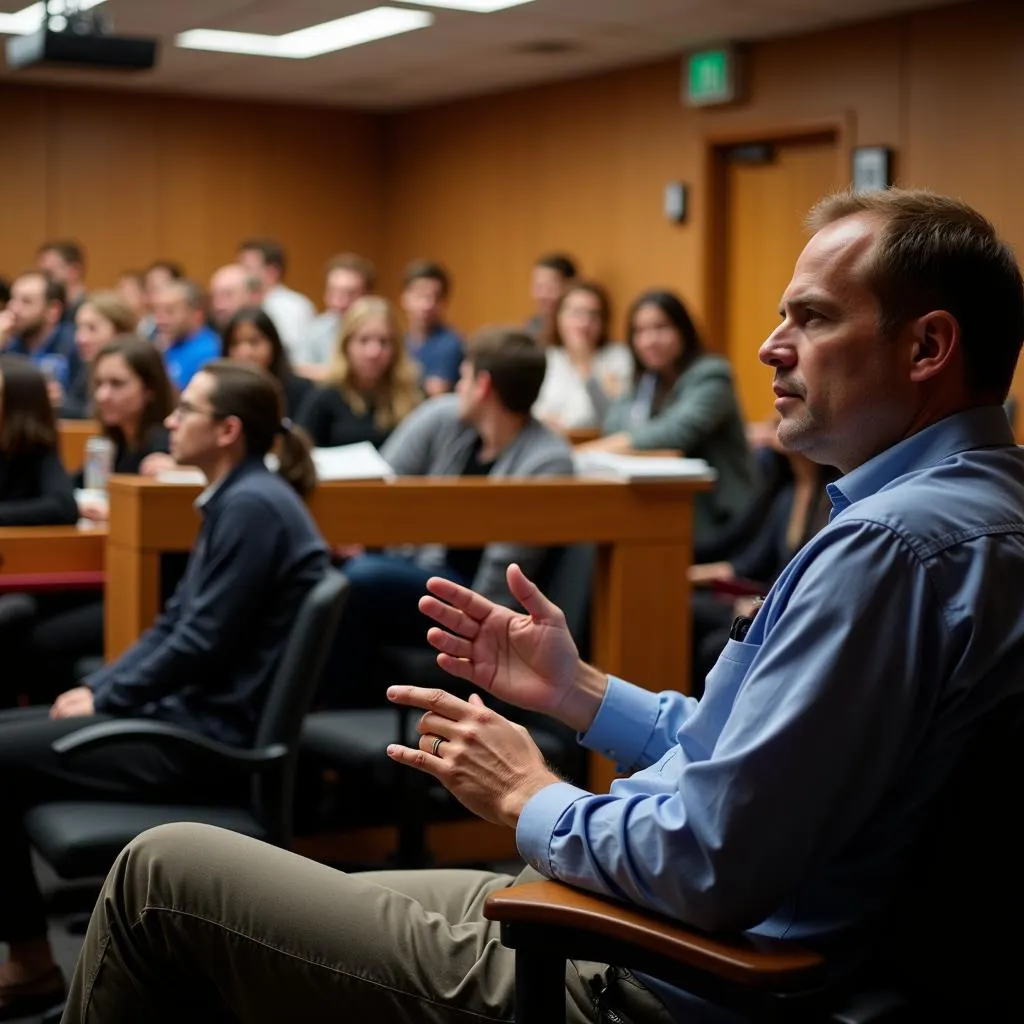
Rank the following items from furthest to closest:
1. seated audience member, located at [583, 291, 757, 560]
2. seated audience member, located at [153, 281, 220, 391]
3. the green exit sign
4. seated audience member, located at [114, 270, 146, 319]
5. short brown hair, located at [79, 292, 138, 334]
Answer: seated audience member, located at [114, 270, 146, 319]
the green exit sign
seated audience member, located at [153, 281, 220, 391]
short brown hair, located at [79, 292, 138, 334]
seated audience member, located at [583, 291, 757, 560]

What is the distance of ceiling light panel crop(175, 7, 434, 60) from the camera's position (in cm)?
778

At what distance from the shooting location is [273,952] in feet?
5.19

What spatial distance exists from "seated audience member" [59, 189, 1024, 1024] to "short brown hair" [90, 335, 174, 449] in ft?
9.78

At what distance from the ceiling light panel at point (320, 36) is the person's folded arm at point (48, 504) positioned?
3.89m

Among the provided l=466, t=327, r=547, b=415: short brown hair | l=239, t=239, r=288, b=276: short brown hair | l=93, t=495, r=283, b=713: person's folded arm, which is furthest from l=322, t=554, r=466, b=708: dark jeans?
l=239, t=239, r=288, b=276: short brown hair

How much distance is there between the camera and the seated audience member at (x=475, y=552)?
378cm

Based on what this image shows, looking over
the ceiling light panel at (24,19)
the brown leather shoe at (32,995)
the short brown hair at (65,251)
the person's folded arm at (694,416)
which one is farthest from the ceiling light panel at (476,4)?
the brown leather shoe at (32,995)

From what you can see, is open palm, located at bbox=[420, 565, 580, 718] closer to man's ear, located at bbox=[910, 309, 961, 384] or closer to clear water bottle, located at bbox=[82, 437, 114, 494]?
man's ear, located at bbox=[910, 309, 961, 384]

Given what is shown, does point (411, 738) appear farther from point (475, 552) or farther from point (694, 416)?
point (694, 416)

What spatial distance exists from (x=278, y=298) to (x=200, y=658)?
6577mm

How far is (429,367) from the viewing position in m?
8.16

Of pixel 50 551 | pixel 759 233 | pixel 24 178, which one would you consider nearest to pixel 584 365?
pixel 759 233

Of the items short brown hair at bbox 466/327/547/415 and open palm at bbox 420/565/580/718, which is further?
short brown hair at bbox 466/327/547/415

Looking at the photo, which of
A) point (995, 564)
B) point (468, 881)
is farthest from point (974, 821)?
point (468, 881)
